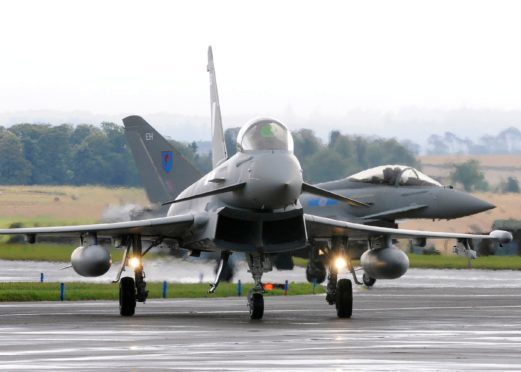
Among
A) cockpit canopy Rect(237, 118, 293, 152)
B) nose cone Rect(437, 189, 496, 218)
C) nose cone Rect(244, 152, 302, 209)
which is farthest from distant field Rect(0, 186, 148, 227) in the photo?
nose cone Rect(244, 152, 302, 209)

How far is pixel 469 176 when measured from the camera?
47.9 m

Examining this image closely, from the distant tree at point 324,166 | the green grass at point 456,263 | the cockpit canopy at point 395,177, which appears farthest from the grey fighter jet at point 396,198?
the green grass at point 456,263

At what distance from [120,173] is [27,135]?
27.7 ft

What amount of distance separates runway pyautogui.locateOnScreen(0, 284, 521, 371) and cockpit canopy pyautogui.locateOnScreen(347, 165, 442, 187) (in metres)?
9.87

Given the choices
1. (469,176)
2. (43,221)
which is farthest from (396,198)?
(469,176)

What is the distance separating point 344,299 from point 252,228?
208cm

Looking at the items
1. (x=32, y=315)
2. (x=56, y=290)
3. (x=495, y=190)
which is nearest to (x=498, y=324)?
(x=32, y=315)

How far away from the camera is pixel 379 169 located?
127ft

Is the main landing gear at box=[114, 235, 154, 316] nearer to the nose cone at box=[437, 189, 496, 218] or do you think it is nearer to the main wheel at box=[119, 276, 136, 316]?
the main wheel at box=[119, 276, 136, 316]

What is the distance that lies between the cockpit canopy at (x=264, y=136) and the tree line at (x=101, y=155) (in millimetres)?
16471

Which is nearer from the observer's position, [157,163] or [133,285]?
[133,285]

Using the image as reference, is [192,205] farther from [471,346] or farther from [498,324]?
[471,346]

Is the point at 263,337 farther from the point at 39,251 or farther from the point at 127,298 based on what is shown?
the point at 39,251

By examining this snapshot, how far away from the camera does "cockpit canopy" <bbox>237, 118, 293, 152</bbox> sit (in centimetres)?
2091
